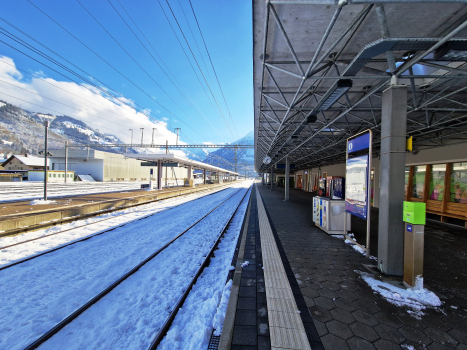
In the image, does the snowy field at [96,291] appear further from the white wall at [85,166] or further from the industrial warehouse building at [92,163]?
the white wall at [85,166]

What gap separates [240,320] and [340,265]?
2890 mm

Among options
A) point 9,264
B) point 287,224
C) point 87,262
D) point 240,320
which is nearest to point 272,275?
point 240,320

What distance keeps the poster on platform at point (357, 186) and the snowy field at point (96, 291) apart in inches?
167

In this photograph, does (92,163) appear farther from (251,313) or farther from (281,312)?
(281,312)

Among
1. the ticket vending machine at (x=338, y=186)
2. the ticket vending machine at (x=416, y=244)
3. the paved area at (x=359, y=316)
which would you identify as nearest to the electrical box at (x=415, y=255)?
the ticket vending machine at (x=416, y=244)

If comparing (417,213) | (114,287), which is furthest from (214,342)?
(417,213)

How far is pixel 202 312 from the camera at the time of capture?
119 inches

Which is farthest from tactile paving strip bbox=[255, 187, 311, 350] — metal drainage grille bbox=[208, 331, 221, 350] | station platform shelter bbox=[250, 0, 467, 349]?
metal drainage grille bbox=[208, 331, 221, 350]

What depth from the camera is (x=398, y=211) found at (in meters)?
4.02

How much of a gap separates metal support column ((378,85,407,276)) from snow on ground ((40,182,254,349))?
11.1 ft

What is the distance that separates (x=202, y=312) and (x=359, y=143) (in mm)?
5438

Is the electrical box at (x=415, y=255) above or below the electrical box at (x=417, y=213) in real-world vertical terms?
below

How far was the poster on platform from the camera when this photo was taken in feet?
16.7

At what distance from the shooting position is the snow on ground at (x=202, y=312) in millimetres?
2510
